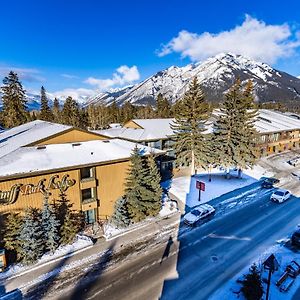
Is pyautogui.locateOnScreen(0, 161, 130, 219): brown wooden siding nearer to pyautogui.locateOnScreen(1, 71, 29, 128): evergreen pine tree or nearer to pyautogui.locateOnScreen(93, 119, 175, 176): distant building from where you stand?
pyautogui.locateOnScreen(93, 119, 175, 176): distant building

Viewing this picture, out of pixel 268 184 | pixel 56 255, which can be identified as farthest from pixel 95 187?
pixel 268 184

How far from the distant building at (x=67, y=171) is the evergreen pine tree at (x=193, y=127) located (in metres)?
9.68

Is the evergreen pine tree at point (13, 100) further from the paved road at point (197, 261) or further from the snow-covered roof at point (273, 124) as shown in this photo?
the snow-covered roof at point (273, 124)

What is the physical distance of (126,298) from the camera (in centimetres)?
1405

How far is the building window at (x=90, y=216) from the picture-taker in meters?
22.0

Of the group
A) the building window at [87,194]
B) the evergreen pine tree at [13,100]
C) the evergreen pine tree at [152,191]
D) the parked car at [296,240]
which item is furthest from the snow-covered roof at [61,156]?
the evergreen pine tree at [13,100]

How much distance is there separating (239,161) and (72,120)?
5737cm

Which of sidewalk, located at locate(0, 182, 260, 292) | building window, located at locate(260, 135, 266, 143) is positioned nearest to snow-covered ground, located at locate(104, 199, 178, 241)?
sidewalk, located at locate(0, 182, 260, 292)

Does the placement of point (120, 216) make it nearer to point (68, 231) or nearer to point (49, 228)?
point (68, 231)

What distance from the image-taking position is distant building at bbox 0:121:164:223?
18.0 m

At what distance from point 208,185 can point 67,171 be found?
1924cm

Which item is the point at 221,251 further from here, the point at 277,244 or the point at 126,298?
the point at 126,298

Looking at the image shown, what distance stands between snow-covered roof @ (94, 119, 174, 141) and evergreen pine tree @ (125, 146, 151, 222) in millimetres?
15411

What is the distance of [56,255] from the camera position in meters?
17.8
